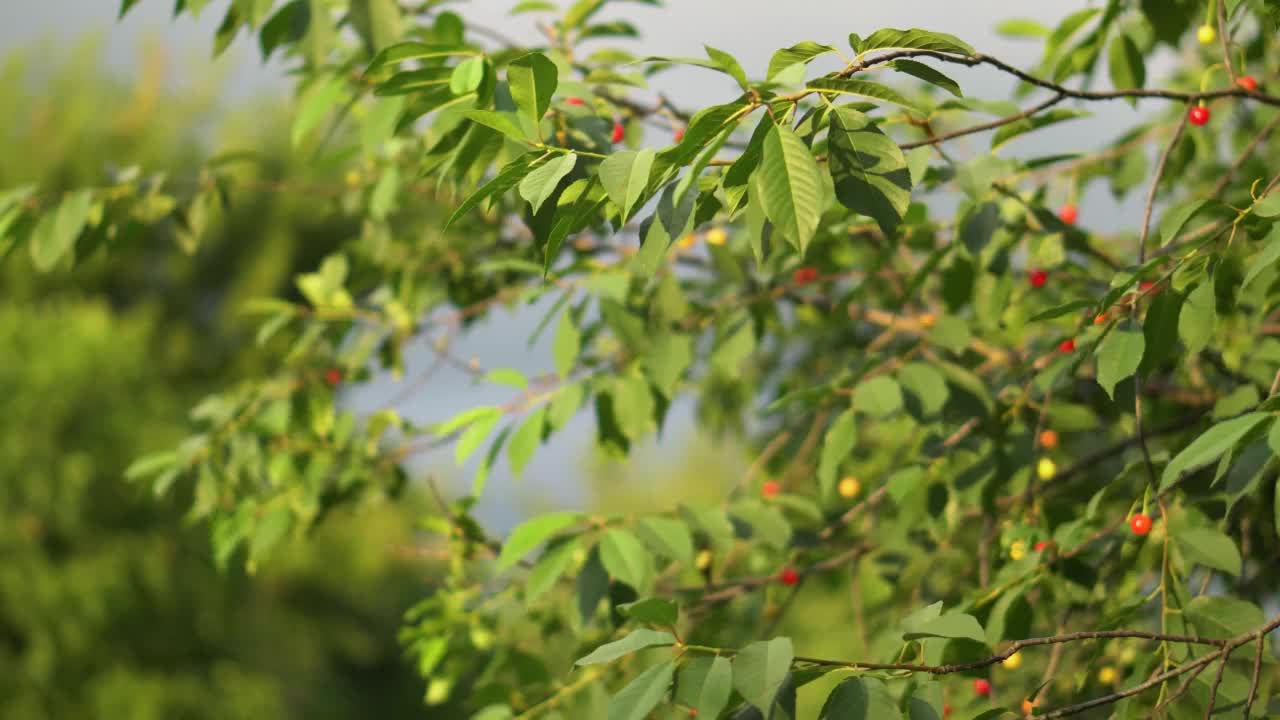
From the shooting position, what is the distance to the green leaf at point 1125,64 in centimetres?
171

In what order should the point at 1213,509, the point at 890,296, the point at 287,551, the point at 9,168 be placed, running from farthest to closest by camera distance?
the point at 9,168 < the point at 287,551 < the point at 890,296 < the point at 1213,509

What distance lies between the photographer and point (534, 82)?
3.19 ft

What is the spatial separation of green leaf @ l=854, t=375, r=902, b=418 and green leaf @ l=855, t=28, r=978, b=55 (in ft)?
2.11

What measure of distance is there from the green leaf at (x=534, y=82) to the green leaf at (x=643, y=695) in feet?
1.51

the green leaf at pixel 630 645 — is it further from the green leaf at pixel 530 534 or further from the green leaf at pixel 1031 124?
the green leaf at pixel 1031 124

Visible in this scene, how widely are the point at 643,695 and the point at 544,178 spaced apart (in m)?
0.39

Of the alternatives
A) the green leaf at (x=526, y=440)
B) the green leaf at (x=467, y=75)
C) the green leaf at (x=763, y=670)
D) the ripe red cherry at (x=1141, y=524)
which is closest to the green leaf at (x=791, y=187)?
the green leaf at (x=763, y=670)

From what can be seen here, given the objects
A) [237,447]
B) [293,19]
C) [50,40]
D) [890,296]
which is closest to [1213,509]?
[890,296]

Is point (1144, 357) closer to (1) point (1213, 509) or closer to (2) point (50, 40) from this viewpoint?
(1) point (1213, 509)

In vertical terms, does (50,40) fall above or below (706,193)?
below

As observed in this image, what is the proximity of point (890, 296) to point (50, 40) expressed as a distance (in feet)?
53.4

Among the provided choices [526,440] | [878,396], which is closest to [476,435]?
[526,440]

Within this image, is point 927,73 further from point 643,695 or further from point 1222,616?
point 1222,616

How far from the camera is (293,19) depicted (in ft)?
4.85
